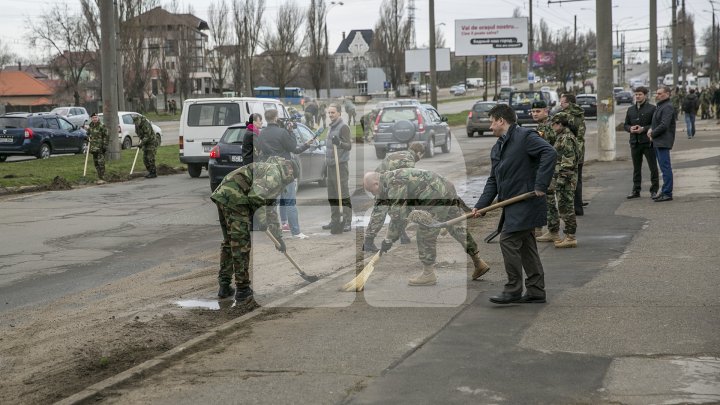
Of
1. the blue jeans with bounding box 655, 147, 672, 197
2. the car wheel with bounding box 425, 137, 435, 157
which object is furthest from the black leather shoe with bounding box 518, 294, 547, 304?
the car wheel with bounding box 425, 137, 435, 157

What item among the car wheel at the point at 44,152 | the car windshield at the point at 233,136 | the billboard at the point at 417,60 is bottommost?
the car wheel at the point at 44,152

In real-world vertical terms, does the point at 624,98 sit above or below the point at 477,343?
above

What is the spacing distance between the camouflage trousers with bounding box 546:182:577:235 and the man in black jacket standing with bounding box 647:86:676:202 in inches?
140

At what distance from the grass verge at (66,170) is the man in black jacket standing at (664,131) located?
44.6ft

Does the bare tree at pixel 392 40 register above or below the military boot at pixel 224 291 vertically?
above

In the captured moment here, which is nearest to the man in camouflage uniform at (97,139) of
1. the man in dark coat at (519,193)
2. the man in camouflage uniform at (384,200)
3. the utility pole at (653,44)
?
the man in camouflage uniform at (384,200)

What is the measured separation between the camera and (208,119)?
23.0 meters

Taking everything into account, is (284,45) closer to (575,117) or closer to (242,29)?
(242,29)

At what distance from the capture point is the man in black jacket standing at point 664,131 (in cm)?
1442

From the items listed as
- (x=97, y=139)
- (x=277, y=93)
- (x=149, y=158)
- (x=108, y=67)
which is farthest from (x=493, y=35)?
(x=97, y=139)

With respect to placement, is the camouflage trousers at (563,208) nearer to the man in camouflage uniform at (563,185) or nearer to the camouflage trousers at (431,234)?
the man in camouflage uniform at (563,185)

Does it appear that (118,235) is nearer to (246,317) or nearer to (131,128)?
(246,317)

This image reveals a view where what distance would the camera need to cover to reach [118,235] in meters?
14.0

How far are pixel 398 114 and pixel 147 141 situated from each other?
29.0ft
